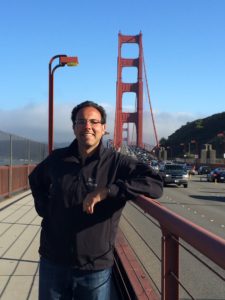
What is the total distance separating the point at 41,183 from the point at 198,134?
164 metres

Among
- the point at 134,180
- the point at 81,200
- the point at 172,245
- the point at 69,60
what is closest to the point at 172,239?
the point at 172,245

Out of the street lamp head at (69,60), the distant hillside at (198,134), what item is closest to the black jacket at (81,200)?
the street lamp head at (69,60)

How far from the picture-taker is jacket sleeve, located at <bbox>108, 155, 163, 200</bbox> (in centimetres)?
308

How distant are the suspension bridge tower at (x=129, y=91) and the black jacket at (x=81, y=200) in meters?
86.2

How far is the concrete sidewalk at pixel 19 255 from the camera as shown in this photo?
5996 mm

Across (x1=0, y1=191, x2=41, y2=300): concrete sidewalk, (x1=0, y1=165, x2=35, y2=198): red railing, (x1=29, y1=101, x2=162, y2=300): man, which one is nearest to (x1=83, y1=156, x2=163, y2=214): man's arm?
(x1=29, y1=101, x2=162, y2=300): man

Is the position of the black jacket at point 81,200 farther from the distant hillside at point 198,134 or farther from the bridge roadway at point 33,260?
the distant hillside at point 198,134

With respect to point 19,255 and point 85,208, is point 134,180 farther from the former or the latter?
point 19,255

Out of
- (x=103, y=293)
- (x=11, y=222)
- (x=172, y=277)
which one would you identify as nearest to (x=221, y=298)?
(x=172, y=277)

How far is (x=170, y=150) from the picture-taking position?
554 feet

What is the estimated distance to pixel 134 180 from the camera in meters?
3.15

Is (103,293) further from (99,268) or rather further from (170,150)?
(170,150)

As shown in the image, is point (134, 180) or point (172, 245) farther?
point (172, 245)

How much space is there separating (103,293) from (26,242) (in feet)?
19.7
